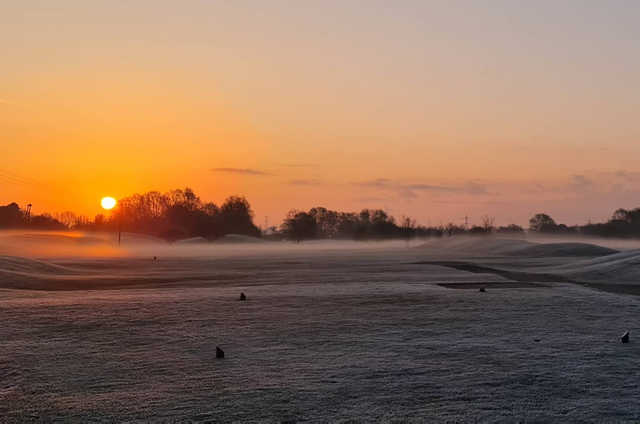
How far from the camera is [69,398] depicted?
36.6 ft

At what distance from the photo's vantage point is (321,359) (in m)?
14.1

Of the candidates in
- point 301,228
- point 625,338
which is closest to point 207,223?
point 301,228

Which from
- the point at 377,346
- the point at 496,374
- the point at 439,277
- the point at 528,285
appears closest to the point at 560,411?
the point at 496,374

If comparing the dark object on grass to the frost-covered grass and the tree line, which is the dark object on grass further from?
the tree line

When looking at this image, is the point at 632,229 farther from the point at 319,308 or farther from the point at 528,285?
the point at 319,308

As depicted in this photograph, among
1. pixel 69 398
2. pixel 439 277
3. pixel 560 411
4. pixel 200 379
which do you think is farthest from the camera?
pixel 439 277

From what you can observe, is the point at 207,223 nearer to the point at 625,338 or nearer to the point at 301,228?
the point at 301,228

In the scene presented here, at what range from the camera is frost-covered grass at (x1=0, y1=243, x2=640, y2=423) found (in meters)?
10.4

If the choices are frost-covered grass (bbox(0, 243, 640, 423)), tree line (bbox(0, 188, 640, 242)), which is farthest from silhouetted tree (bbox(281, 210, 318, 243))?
frost-covered grass (bbox(0, 243, 640, 423))

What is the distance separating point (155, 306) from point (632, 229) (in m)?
180

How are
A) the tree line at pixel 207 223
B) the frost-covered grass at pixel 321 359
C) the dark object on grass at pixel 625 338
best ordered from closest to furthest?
the frost-covered grass at pixel 321 359, the dark object on grass at pixel 625 338, the tree line at pixel 207 223

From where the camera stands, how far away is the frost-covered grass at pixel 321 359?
1038 centimetres

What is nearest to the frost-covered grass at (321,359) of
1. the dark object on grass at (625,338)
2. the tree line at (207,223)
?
the dark object on grass at (625,338)

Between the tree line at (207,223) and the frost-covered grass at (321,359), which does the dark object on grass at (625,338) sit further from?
the tree line at (207,223)
